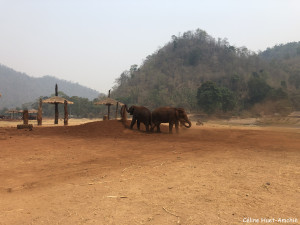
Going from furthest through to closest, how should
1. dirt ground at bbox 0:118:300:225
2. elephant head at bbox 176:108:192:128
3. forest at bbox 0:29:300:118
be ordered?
forest at bbox 0:29:300:118 < elephant head at bbox 176:108:192:128 < dirt ground at bbox 0:118:300:225

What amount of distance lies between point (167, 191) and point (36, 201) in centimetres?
197

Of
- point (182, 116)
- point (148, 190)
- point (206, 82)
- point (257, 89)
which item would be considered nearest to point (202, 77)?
point (257, 89)

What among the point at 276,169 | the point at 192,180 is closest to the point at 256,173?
the point at 276,169

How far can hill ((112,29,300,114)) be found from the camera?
164ft

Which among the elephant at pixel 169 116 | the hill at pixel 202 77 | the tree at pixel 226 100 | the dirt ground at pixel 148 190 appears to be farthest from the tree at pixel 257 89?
the dirt ground at pixel 148 190

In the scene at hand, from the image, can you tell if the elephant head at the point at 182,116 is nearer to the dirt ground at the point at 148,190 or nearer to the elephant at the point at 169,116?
the elephant at the point at 169,116

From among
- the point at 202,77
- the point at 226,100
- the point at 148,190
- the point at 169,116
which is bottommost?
the point at 148,190

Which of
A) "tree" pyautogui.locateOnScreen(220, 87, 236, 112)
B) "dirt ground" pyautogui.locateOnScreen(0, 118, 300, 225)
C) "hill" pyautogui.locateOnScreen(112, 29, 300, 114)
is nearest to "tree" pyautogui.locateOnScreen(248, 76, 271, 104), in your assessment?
"hill" pyautogui.locateOnScreen(112, 29, 300, 114)

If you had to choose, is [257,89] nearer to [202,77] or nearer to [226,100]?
[226,100]

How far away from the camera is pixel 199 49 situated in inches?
3314

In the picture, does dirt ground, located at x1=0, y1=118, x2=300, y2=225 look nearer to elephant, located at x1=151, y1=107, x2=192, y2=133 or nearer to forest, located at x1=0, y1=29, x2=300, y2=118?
elephant, located at x1=151, y1=107, x2=192, y2=133

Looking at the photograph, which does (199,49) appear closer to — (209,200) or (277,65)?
(277,65)

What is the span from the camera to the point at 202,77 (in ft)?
217

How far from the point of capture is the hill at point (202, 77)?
49875mm
